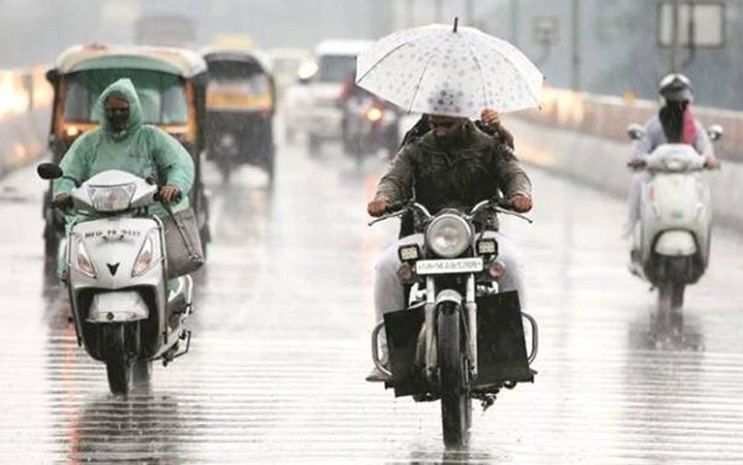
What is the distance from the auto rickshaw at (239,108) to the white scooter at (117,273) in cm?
2169

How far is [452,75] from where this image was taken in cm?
1102

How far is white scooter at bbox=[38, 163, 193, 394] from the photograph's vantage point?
12.0 meters

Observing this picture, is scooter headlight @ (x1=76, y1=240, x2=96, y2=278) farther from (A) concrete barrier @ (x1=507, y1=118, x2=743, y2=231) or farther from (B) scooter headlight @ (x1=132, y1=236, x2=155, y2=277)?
(A) concrete barrier @ (x1=507, y1=118, x2=743, y2=231)

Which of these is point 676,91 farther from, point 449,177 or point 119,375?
point 449,177

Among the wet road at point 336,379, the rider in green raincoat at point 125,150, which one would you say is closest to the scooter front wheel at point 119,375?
the wet road at point 336,379

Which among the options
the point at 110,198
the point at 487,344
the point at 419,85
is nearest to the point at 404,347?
the point at 487,344

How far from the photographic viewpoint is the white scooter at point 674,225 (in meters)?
17.7

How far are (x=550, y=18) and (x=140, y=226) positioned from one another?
48233 mm

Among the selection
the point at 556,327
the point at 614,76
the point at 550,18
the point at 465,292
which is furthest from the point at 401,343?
the point at 614,76

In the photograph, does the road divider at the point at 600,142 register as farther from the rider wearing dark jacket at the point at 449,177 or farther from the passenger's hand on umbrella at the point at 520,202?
the passenger's hand on umbrella at the point at 520,202

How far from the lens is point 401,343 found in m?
10.8

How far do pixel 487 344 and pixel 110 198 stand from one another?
2.25 meters

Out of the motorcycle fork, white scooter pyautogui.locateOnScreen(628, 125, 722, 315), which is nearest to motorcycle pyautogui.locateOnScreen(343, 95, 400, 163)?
white scooter pyautogui.locateOnScreen(628, 125, 722, 315)

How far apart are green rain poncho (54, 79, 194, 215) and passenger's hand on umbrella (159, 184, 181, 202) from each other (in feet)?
0.87
